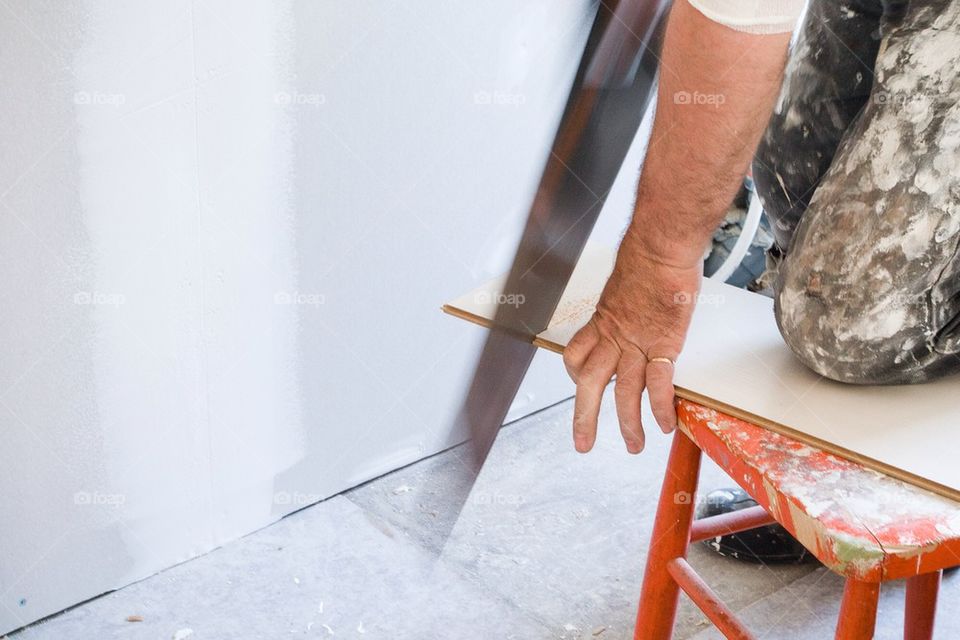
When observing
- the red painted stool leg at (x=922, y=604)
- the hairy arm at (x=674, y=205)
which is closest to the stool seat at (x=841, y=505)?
the hairy arm at (x=674, y=205)

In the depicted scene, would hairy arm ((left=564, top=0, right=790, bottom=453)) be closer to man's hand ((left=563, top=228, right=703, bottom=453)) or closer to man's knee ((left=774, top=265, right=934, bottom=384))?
man's hand ((left=563, top=228, right=703, bottom=453))

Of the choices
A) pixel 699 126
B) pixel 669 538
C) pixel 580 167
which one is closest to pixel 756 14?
pixel 699 126

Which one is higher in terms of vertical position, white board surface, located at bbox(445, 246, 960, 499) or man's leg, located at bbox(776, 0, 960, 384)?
man's leg, located at bbox(776, 0, 960, 384)

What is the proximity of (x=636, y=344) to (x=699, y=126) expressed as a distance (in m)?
0.24

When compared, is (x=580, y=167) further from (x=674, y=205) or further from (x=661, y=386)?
(x=661, y=386)

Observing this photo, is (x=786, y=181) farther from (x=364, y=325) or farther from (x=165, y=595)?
(x=165, y=595)

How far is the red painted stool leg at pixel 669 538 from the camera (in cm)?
119

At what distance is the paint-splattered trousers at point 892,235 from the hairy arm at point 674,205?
0.33ft

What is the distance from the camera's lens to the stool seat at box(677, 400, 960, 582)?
748 millimetres

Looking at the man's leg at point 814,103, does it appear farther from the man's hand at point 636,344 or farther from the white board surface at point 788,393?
the man's hand at point 636,344

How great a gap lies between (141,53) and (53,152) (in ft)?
0.57

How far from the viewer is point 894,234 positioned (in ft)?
2.97

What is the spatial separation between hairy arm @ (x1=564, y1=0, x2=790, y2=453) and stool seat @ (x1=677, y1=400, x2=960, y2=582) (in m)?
0.10

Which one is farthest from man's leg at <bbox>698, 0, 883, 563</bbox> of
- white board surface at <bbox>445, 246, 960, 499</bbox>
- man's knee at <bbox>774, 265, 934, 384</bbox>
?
man's knee at <bbox>774, 265, 934, 384</bbox>
